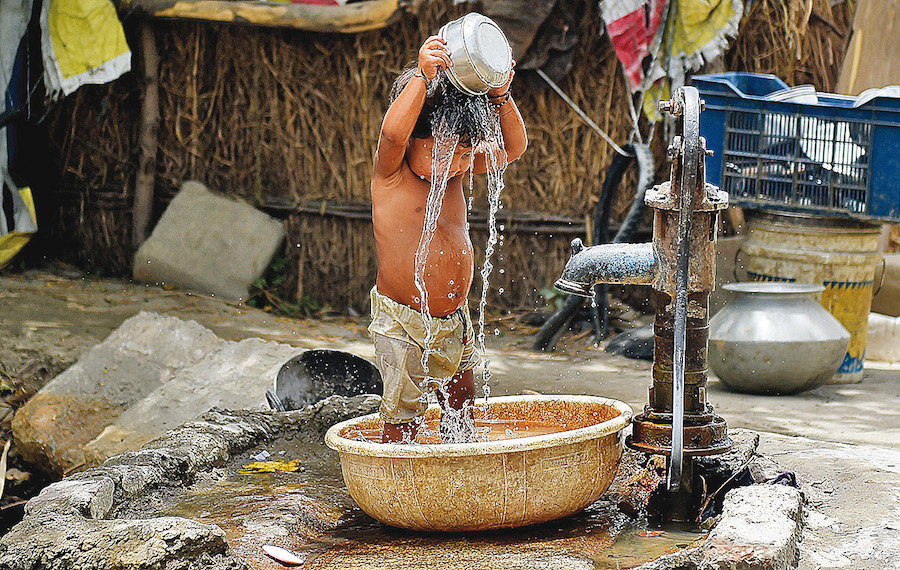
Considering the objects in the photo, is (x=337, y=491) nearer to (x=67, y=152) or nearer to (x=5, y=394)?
(x=5, y=394)

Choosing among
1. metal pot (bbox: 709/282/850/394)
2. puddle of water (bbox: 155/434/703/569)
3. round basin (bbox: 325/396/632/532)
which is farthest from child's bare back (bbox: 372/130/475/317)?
metal pot (bbox: 709/282/850/394)

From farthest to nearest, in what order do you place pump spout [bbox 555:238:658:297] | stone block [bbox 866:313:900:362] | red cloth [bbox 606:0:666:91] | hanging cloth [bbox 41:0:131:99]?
hanging cloth [bbox 41:0:131:99]
red cloth [bbox 606:0:666:91]
stone block [bbox 866:313:900:362]
pump spout [bbox 555:238:658:297]

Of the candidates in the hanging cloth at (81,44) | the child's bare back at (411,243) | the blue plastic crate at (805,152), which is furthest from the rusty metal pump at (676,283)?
the hanging cloth at (81,44)

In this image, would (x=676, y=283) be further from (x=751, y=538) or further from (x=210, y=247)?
(x=210, y=247)

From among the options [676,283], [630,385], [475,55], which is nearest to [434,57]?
[475,55]

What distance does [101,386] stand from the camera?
4906 mm

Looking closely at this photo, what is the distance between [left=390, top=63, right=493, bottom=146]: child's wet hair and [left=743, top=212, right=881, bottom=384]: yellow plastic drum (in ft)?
10.3

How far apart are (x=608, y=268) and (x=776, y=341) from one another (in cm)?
264

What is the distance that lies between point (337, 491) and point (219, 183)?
5138 millimetres

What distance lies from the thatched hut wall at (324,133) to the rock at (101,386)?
7.51 ft

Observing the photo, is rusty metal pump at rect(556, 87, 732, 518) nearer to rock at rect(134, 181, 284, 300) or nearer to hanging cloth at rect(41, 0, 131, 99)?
rock at rect(134, 181, 284, 300)

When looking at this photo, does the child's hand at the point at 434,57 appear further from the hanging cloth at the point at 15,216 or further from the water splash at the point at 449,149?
the hanging cloth at the point at 15,216

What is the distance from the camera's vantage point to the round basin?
231cm

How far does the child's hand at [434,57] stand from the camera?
2451 mm
